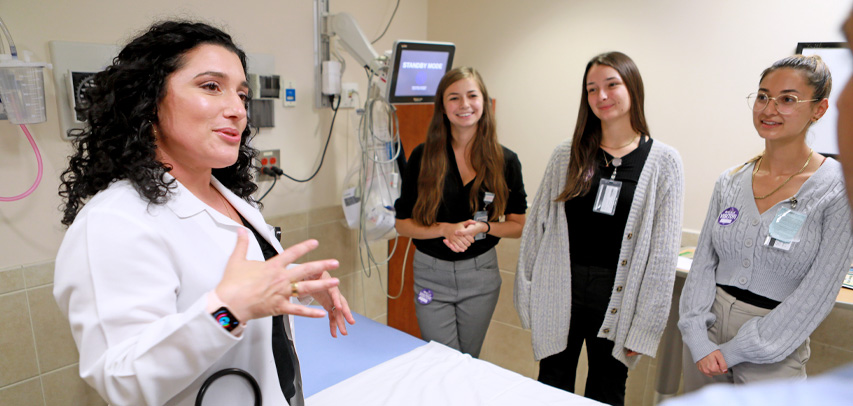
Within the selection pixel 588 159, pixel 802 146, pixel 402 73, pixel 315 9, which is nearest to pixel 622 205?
pixel 588 159

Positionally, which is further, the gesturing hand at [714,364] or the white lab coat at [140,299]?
the gesturing hand at [714,364]

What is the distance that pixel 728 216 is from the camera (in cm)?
166

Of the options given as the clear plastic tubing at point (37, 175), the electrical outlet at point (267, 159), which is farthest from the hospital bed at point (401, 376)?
the clear plastic tubing at point (37, 175)

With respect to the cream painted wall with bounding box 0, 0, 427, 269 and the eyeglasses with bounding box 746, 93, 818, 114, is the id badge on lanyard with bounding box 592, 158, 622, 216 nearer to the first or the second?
the eyeglasses with bounding box 746, 93, 818, 114

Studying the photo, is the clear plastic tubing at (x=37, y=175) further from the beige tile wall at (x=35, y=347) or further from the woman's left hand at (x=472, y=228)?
the woman's left hand at (x=472, y=228)

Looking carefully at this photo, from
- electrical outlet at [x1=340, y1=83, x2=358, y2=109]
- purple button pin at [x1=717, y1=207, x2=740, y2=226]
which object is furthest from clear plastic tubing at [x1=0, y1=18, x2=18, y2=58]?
purple button pin at [x1=717, y1=207, x2=740, y2=226]

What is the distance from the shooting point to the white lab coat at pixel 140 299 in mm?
766

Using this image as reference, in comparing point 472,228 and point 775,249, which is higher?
point 775,249

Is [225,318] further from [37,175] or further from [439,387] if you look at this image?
[37,175]

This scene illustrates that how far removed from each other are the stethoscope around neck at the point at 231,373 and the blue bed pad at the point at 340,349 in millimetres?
659

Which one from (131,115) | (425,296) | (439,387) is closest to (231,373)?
(131,115)

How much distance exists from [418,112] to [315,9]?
0.83 metres

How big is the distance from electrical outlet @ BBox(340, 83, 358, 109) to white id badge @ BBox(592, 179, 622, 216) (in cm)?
156

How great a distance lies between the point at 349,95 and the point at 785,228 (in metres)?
2.15
